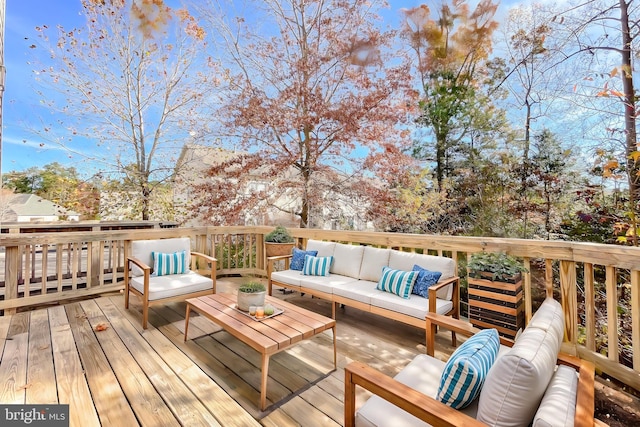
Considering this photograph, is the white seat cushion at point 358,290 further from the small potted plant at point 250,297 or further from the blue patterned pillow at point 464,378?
the blue patterned pillow at point 464,378

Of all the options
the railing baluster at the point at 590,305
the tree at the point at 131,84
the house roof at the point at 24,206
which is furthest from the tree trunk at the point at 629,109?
the house roof at the point at 24,206

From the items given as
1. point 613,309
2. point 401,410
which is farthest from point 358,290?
point 613,309

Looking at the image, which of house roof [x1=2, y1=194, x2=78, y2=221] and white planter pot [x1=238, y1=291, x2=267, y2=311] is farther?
house roof [x1=2, y1=194, x2=78, y2=221]

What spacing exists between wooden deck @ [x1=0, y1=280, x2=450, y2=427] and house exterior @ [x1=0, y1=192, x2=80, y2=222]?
376 cm

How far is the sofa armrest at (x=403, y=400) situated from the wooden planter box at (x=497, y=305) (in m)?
1.84

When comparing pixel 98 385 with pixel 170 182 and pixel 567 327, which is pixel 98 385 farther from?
pixel 170 182

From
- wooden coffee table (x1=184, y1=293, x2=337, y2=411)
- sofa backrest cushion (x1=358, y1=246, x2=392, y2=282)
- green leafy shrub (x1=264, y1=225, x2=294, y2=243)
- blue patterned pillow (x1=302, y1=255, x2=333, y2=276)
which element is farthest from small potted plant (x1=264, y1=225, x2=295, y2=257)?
wooden coffee table (x1=184, y1=293, x2=337, y2=411)

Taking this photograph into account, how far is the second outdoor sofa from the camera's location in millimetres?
2836

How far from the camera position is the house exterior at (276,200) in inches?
259

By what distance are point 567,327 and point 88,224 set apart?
6569 millimetres

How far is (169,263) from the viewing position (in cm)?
389

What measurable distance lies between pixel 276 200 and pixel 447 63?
5004mm

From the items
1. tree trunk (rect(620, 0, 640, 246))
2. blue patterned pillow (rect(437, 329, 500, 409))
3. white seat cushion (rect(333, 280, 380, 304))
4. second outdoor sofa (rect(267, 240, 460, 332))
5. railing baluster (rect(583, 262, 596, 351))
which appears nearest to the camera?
blue patterned pillow (rect(437, 329, 500, 409))

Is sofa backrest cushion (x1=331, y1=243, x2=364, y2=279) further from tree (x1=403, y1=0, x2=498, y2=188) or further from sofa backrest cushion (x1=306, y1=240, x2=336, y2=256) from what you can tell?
tree (x1=403, y1=0, x2=498, y2=188)
